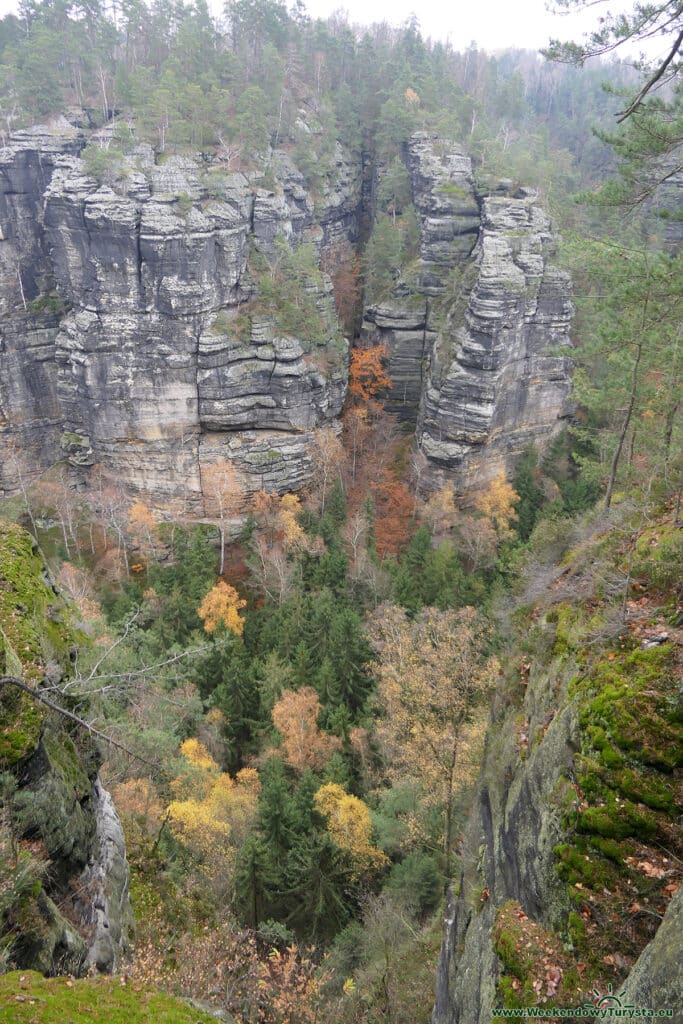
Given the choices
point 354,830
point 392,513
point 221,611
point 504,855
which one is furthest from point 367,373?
point 504,855

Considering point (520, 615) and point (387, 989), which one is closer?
point (520, 615)

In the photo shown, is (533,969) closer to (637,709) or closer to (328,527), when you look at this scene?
(637,709)

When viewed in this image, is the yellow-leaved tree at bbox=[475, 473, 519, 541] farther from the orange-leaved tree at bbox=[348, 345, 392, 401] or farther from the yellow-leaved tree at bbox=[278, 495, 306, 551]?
the orange-leaved tree at bbox=[348, 345, 392, 401]

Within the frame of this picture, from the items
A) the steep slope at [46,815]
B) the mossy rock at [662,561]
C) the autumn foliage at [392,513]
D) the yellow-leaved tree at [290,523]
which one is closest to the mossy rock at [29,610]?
the steep slope at [46,815]

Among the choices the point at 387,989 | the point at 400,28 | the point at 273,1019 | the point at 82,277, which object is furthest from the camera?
the point at 400,28

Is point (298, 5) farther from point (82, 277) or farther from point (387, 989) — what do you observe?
point (387, 989)

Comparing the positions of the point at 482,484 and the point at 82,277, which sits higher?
the point at 82,277

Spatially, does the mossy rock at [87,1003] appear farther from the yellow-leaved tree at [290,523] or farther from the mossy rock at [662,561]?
the yellow-leaved tree at [290,523]

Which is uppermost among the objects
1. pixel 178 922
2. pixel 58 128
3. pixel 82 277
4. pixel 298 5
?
pixel 298 5

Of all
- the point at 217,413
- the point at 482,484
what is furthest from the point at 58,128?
the point at 482,484
